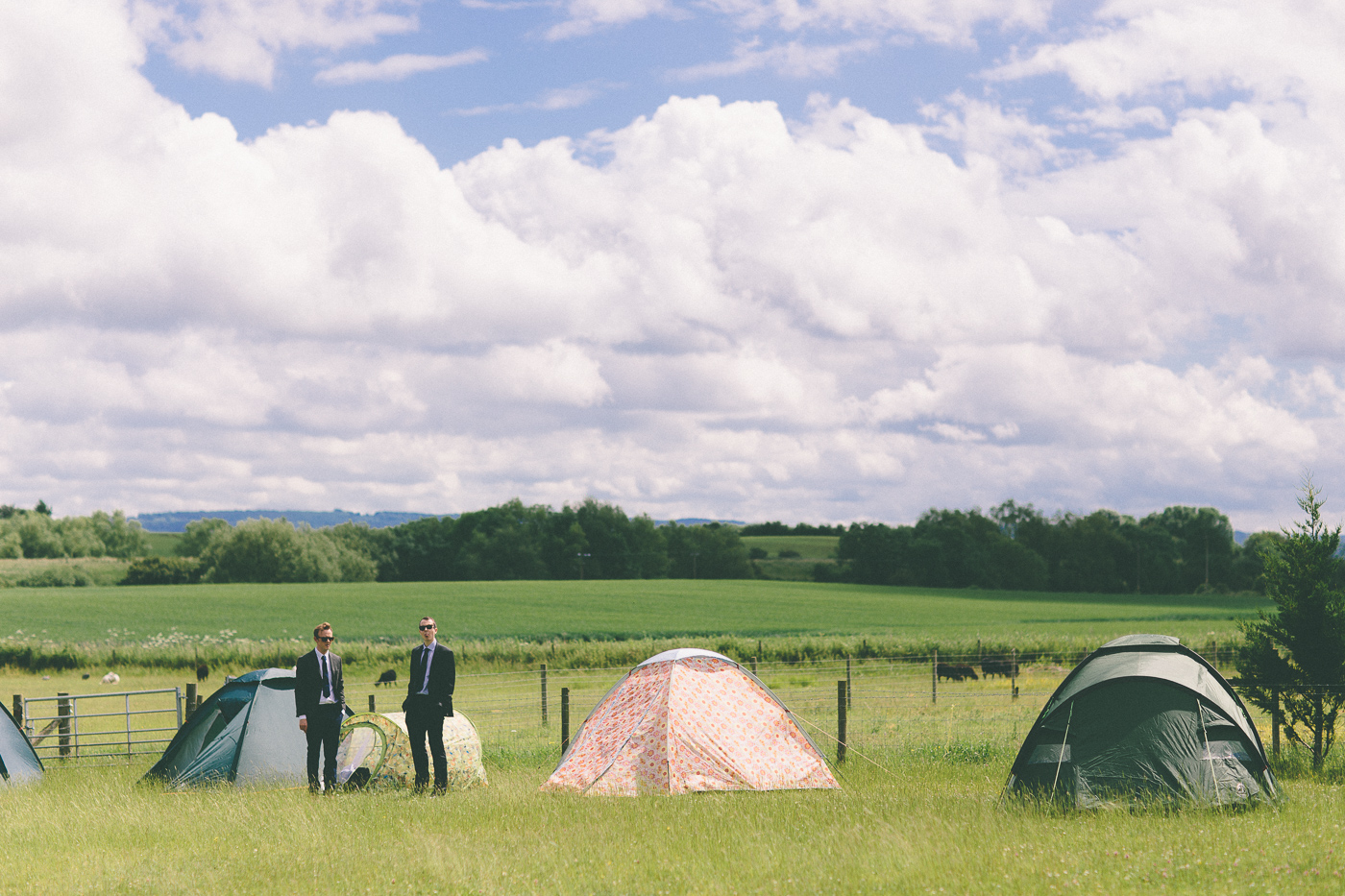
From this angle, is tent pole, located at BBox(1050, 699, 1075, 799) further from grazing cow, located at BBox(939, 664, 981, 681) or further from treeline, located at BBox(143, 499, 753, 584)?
treeline, located at BBox(143, 499, 753, 584)

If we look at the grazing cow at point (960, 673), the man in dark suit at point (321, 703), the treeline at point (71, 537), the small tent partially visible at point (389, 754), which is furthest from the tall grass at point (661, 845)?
the treeline at point (71, 537)

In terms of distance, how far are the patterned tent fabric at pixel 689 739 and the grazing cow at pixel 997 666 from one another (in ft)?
80.4

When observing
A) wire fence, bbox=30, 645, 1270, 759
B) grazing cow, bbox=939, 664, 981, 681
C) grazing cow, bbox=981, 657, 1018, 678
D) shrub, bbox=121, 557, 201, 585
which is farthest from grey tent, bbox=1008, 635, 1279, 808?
shrub, bbox=121, 557, 201, 585

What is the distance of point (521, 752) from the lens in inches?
750

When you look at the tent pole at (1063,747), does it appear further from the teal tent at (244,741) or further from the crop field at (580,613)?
the crop field at (580,613)

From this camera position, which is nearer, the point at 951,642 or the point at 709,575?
the point at 951,642

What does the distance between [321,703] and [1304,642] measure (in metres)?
14.0

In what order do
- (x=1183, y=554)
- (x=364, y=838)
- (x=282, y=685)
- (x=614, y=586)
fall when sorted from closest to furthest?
(x=364, y=838) < (x=282, y=685) < (x=614, y=586) < (x=1183, y=554)

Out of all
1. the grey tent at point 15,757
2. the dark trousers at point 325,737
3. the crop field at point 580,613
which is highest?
the dark trousers at point 325,737

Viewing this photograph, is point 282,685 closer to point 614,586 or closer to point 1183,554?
point 614,586

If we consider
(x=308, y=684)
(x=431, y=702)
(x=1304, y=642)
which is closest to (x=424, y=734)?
(x=431, y=702)

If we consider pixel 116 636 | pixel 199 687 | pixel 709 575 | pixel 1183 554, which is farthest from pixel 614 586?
pixel 1183 554

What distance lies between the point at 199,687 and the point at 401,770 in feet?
84.8

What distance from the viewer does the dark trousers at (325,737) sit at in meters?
13.5
